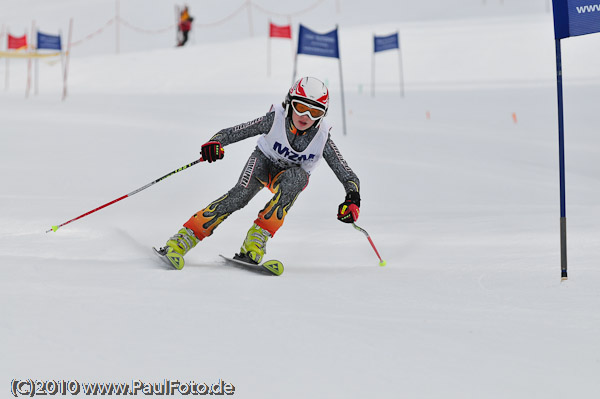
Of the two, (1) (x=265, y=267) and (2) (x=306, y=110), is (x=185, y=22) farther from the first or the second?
(1) (x=265, y=267)

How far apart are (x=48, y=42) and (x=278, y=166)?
1355cm

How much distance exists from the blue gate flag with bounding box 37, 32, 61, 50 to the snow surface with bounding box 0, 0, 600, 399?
161 cm

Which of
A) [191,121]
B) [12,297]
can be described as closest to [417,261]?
[12,297]

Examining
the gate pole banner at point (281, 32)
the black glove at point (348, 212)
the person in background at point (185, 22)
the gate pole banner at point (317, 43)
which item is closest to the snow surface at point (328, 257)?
the black glove at point (348, 212)

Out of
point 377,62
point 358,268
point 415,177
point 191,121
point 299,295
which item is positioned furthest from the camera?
point 377,62

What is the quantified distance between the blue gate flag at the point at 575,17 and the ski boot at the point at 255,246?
1993 mm

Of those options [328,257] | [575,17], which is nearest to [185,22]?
[328,257]

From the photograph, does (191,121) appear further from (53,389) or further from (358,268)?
(53,389)

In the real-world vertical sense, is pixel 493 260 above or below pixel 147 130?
below

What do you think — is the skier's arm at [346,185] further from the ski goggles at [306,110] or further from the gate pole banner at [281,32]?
the gate pole banner at [281,32]

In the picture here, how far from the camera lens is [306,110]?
388cm

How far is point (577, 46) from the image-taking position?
18.3 meters

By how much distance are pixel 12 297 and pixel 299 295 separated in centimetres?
130

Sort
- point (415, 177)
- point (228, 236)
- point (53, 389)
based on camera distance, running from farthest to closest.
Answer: point (415, 177) → point (228, 236) → point (53, 389)
